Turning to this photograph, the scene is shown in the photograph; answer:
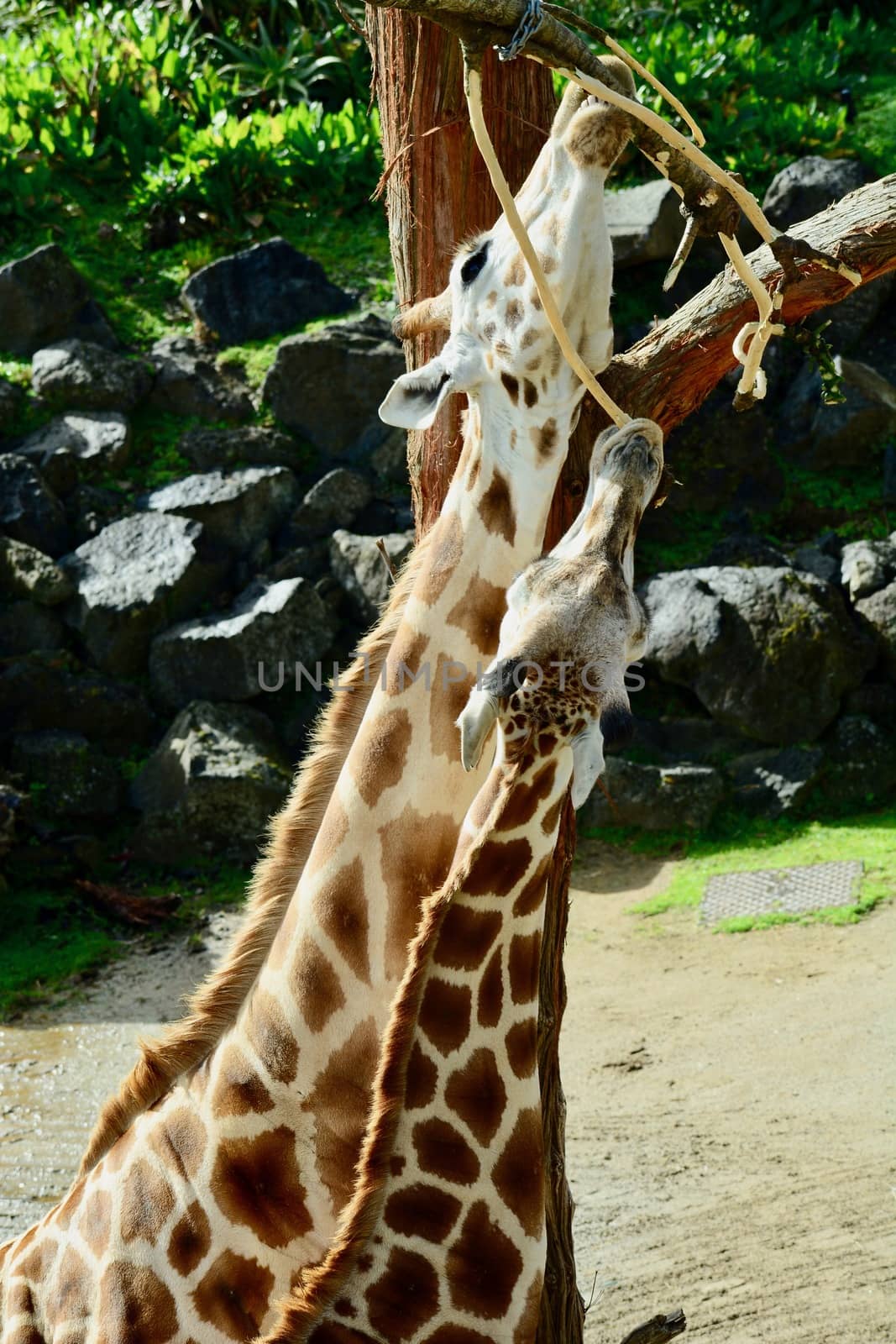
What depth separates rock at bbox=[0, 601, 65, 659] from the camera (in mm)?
7895

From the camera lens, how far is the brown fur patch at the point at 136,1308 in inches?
89.4

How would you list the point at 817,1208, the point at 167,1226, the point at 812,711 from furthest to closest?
the point at 812,711
the point at 817,1208
the point at 167,1226

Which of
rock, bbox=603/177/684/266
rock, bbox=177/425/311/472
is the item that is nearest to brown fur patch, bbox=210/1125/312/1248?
rock, bbox=177/425/311/472

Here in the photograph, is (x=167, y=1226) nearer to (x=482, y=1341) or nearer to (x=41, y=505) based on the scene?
(x=482, y=1341)

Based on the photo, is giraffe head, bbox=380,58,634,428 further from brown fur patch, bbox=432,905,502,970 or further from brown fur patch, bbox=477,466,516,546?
brown fur patch, bbox=432,905,502,970

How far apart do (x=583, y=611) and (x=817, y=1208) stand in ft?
9.75

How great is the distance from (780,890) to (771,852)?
0.50 m

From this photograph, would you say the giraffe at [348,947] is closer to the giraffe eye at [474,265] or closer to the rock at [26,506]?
the giraffe eye at [474,265]

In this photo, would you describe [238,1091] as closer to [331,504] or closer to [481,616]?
[481,616]

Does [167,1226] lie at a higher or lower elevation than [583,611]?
lower

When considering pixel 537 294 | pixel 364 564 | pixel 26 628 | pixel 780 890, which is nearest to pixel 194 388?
pixel 364 564

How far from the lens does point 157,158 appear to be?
9805 millimetres

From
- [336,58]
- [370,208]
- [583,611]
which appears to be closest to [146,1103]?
[583,611]

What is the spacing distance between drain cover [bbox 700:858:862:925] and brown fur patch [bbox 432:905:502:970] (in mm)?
4533
